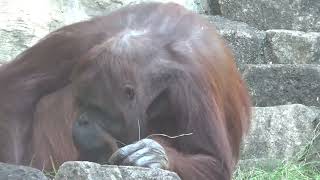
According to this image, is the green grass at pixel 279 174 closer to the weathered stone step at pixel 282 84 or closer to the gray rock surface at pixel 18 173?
the weathered stone step at pixel 282 84

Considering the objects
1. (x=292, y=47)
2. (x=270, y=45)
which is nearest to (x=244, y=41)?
(x=270, y=45)

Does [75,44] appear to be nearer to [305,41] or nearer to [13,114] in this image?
[13,114]

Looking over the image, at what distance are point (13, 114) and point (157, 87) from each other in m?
0.47

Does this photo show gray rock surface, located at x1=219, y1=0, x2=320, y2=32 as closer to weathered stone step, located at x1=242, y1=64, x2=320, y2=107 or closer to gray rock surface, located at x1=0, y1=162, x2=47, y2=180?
weathered stone step, located at x1=242, y1=64, x2=320, y2=107

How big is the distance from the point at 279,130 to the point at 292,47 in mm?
989

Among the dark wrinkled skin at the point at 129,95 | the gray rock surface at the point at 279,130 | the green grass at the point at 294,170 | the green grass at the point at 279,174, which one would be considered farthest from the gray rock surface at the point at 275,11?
the dark wrinkled skin at the point at 129,95

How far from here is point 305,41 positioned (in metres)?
4.39

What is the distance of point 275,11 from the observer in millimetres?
4914

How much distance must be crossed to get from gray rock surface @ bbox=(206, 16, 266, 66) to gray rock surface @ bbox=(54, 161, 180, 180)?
270 centimetres

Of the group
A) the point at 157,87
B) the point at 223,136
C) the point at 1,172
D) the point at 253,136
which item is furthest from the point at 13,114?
the point at 253,136

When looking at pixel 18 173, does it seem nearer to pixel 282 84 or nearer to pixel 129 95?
pixel 129 95

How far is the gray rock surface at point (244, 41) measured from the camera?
4.35 metres

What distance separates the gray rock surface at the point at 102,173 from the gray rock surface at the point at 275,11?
3.33 metres

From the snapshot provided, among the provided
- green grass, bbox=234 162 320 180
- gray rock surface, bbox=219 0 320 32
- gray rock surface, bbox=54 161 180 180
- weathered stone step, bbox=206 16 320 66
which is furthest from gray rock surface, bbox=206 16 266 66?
gray rock surface, bbox=54 161 180 180
